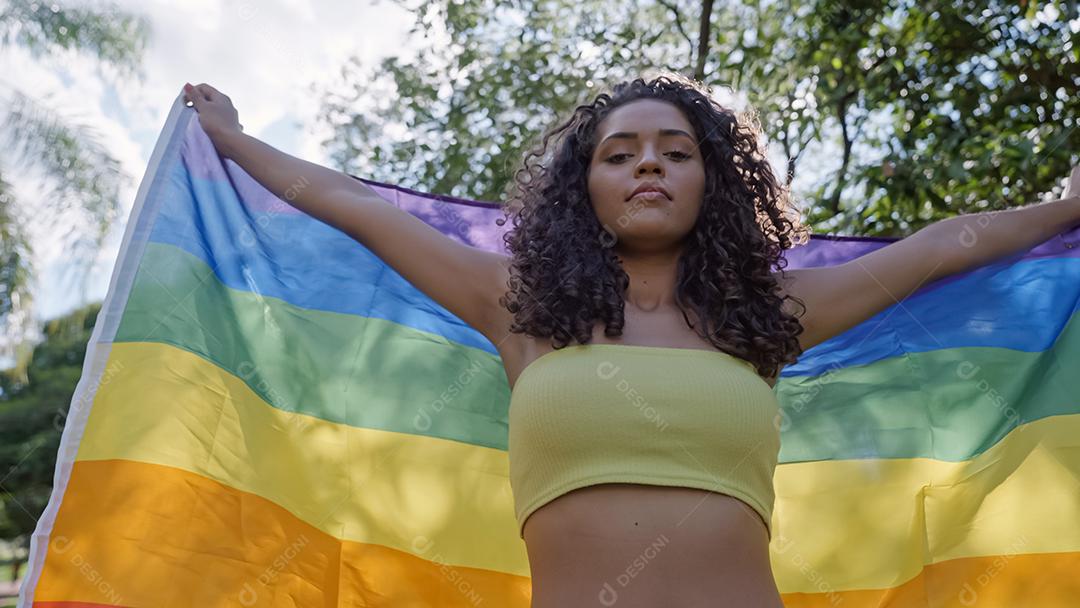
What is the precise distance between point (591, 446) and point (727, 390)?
35 cm

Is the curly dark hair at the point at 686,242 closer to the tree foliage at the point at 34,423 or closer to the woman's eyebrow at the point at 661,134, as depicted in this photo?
the woman's eyebrow at the point at 661,134

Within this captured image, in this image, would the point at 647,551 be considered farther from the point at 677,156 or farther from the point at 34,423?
the point at 34,423

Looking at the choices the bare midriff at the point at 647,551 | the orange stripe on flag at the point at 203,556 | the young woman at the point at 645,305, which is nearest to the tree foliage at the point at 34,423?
the orange stripe on flag at the point at 203,556

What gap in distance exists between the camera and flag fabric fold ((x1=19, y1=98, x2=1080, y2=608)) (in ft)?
9.20

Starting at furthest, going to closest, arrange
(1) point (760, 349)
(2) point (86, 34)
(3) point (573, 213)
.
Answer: (2) point (86, 34)
(3) point (573, 213)
(1) point (760, 349)

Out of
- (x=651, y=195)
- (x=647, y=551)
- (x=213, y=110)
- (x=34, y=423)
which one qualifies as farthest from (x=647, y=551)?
(x=34, y=423)

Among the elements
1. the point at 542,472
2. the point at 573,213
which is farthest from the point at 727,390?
the point at 573,213

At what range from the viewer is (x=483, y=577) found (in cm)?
317

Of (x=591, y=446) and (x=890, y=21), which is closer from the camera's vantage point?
(x=591, y=446)

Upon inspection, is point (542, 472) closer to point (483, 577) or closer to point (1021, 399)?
point (483, 577)

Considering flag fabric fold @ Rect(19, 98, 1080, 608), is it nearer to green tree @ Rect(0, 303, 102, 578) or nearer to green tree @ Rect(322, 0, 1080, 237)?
green tree @ Rect(322, 0, 1080, 237)

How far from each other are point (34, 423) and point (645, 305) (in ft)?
70.8

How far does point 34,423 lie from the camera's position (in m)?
21.3

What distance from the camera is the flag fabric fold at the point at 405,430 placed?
110 inches
